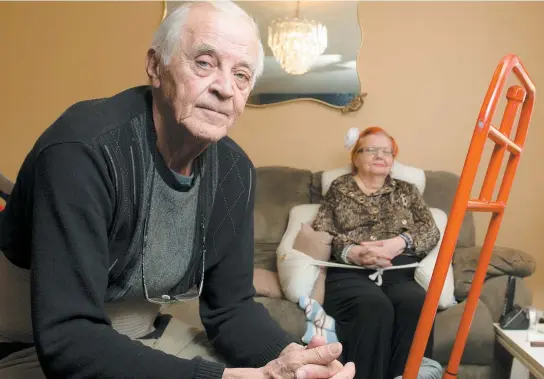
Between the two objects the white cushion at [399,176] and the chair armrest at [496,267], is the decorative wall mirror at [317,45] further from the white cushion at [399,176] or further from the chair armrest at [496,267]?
the chair armrest at [496,267]

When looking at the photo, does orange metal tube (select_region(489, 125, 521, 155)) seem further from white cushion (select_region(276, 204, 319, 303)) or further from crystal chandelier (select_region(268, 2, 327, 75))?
crystal chandelier (select_region(268, 2, 327, 75))

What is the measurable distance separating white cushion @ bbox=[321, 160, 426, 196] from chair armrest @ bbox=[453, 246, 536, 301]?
0.46m

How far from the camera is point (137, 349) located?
90 cm

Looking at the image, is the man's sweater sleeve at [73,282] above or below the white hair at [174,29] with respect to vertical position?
below

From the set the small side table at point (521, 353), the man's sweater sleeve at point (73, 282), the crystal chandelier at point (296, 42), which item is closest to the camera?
the man's sweater sleeve at point (73, 282)

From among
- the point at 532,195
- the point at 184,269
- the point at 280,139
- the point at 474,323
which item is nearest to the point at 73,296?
the point at 184,269

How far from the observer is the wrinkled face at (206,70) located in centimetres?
100

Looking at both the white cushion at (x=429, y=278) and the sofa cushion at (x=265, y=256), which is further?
the sofa cushion at (x=265, y=256)

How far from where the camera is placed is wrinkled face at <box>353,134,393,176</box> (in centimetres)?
281

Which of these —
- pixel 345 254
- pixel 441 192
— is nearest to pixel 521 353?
pixel 345 254

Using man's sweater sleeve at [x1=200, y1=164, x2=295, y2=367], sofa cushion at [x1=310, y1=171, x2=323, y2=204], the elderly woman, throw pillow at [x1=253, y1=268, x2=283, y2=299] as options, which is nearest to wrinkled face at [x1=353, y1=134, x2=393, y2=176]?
the elderly woman

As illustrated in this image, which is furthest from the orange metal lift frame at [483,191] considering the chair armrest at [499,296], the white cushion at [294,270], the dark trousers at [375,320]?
the chair armrest at [499,296]

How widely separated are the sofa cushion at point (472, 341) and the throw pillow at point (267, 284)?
684 millimetres

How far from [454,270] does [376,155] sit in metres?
0.65
